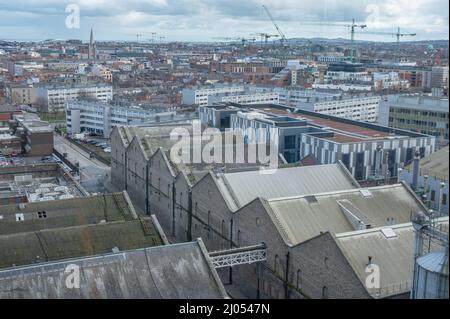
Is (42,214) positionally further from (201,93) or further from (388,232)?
(201,93)

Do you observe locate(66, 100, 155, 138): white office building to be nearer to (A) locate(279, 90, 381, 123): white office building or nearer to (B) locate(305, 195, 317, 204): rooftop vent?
(A) locate(279, 90, 381, 123): white office building

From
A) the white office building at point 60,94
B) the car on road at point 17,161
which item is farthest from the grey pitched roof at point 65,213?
the white office building at point 60,94

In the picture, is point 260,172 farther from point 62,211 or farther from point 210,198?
point 62,211

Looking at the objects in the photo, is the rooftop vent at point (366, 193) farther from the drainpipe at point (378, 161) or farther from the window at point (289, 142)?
the window at point (289, 142)

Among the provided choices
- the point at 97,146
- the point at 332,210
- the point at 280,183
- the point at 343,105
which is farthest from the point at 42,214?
the point at 343,105
